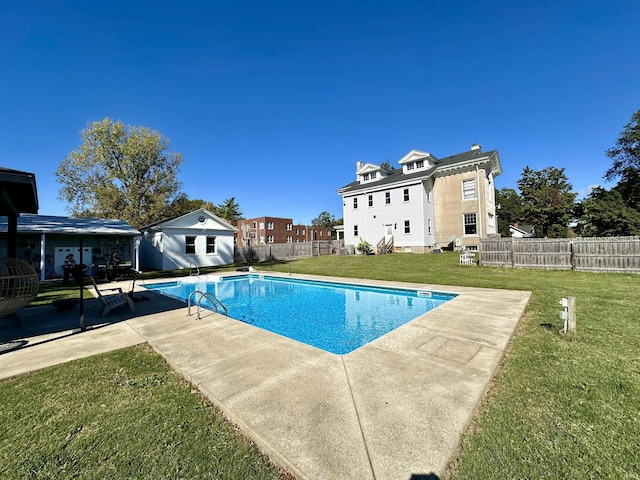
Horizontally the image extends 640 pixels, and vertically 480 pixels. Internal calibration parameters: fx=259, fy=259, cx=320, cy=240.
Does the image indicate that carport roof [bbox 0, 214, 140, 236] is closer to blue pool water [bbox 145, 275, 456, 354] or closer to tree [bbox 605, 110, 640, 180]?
blue pool water [bbox 145, 275, 456, 354]

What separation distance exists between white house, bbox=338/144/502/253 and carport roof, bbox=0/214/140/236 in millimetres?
20363

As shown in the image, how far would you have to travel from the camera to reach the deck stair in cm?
2445

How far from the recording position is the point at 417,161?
25.6 metres

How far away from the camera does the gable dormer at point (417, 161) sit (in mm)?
25108

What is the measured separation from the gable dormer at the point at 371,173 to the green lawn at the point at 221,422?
25243mm

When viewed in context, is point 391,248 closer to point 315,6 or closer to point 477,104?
point 477,104

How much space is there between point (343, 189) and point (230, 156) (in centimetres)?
1233

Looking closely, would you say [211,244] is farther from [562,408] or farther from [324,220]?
[324,220]

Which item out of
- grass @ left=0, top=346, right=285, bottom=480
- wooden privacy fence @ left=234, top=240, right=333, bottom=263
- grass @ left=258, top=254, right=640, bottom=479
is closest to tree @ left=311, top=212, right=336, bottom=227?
wooden privacy fence @ left=234, top=240, right=333, bottom=263

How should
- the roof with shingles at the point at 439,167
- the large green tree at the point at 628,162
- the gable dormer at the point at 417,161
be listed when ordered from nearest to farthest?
1. the roof with shingles at the point at 439,167
2. the large green tree at the point at 628,162
3. the gable dormer at the point at 417,161

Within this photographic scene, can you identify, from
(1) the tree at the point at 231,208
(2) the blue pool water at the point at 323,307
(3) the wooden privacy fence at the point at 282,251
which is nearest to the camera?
(2) the blue pool water at the point at 323,307

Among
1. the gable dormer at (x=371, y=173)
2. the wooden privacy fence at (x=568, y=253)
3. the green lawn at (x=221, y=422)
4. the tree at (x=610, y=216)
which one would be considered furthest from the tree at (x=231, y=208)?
the green lawn at (x=221, y=422)

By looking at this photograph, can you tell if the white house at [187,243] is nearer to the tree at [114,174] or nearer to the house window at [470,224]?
the tree at [114,174]

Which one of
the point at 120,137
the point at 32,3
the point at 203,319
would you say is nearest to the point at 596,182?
the point at 203,319
